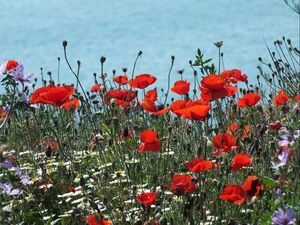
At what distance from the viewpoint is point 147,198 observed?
12.3 feet

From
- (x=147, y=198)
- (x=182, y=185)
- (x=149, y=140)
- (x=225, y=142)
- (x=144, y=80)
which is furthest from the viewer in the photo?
(x=144, y=80)

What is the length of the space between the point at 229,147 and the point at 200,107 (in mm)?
317

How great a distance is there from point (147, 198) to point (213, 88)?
3.73 ft

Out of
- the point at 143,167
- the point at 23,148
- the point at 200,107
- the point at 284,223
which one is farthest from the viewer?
the point at 23,148

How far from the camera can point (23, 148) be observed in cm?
698

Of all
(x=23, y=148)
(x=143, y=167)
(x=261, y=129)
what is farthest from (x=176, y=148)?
(x=23, y=148)

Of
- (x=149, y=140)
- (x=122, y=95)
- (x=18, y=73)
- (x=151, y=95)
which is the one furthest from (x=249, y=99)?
(x=18, y=73)

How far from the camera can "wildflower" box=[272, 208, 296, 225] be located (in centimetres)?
310

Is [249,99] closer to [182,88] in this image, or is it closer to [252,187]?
[182,88]

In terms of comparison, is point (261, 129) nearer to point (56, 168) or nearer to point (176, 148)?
point (176, 148)

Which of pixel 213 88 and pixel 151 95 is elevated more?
pixel 213 88

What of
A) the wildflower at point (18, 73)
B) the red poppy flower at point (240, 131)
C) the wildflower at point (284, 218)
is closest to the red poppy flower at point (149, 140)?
the wildflower at point (18, 73)

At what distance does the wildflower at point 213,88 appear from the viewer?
15.2ft

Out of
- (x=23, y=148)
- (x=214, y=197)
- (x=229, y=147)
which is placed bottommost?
(x=23, y=148)
